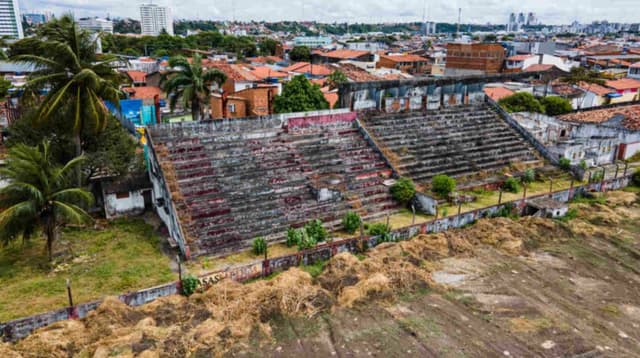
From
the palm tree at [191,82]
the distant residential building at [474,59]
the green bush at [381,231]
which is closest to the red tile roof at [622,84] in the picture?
the distant residential building at [474,59]

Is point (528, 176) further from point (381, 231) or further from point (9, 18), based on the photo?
point (9, 18)

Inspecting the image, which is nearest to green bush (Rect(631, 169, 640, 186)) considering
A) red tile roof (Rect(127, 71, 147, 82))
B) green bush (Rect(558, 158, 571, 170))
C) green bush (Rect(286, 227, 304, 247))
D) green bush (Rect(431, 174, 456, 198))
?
green bush (Rect(558, 158, 571, 170))

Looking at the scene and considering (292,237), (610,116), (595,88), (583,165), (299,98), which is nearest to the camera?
(292,237)

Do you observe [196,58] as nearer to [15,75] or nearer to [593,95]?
[593,95]

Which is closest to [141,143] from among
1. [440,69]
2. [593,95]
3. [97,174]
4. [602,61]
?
[97,174]

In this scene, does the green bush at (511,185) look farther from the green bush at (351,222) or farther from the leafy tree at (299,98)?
the leafy tree at (299,98)

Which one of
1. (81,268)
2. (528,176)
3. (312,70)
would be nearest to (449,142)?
(528,176)
